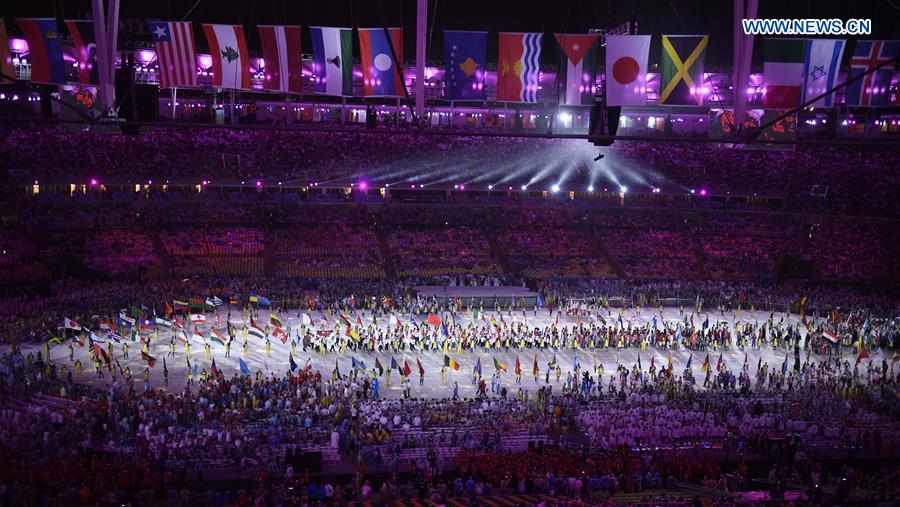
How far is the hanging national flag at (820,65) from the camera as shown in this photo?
21.8 metres

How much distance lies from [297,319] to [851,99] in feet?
75.9

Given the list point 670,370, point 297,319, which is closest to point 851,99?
point 670,370

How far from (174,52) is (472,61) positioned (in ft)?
27.5

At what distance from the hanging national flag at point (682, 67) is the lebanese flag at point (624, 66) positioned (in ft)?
7.60

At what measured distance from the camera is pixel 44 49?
915 inches

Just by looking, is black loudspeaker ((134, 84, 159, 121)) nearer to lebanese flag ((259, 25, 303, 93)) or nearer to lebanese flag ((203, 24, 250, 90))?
lebanese flag ((203, 24, 250, 90))

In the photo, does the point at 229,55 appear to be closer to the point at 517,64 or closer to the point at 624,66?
the point at 517,64

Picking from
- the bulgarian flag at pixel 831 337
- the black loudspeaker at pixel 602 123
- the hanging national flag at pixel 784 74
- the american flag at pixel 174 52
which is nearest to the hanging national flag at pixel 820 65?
the hanging national flag at pixel 784 74

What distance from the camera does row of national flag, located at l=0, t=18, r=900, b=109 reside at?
21.4 metres

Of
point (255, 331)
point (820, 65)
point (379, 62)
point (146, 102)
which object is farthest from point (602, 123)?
point (255, 331)

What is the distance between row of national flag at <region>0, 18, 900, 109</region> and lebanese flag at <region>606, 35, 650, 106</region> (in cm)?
2

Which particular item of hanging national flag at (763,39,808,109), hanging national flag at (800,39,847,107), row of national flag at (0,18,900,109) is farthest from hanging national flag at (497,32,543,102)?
hanging national flag at (800,39,847,107)

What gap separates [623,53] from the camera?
19.3m

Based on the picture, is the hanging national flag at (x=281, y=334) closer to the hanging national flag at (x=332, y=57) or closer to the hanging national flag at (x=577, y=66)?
the hanging national flag at (x=332, y=57)
